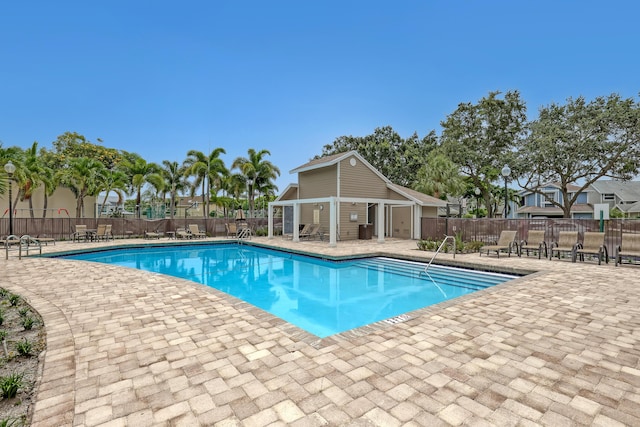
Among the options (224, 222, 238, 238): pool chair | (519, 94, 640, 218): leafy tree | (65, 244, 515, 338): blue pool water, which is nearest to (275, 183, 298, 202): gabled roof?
(224, 222, 238, 238): pool chair

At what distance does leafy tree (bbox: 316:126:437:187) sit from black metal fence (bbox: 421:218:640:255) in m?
14.2

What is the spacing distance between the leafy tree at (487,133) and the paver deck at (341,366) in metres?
24.1

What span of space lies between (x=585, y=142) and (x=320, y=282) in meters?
21.2

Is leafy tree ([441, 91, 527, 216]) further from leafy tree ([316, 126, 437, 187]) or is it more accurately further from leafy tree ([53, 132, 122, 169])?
leafy tree ([53, 132, 122, 169])

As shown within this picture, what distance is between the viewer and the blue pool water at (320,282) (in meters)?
6.71

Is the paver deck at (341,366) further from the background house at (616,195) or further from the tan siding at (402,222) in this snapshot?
the background house at (616,195)

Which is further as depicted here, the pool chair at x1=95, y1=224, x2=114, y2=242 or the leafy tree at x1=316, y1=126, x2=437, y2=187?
the leafy tree at x1=316, y1=126, x2=437, y2=187

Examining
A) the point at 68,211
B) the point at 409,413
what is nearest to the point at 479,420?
the point at 409,413

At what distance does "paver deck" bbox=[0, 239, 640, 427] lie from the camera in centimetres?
233

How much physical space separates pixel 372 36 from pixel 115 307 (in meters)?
16.6

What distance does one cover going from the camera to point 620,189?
111ft

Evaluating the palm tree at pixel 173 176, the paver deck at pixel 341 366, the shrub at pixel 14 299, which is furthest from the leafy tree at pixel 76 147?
the paver deck at pixel 341 366

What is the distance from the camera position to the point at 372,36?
16500 millimetres

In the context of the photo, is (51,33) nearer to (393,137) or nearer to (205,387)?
(205,387)
